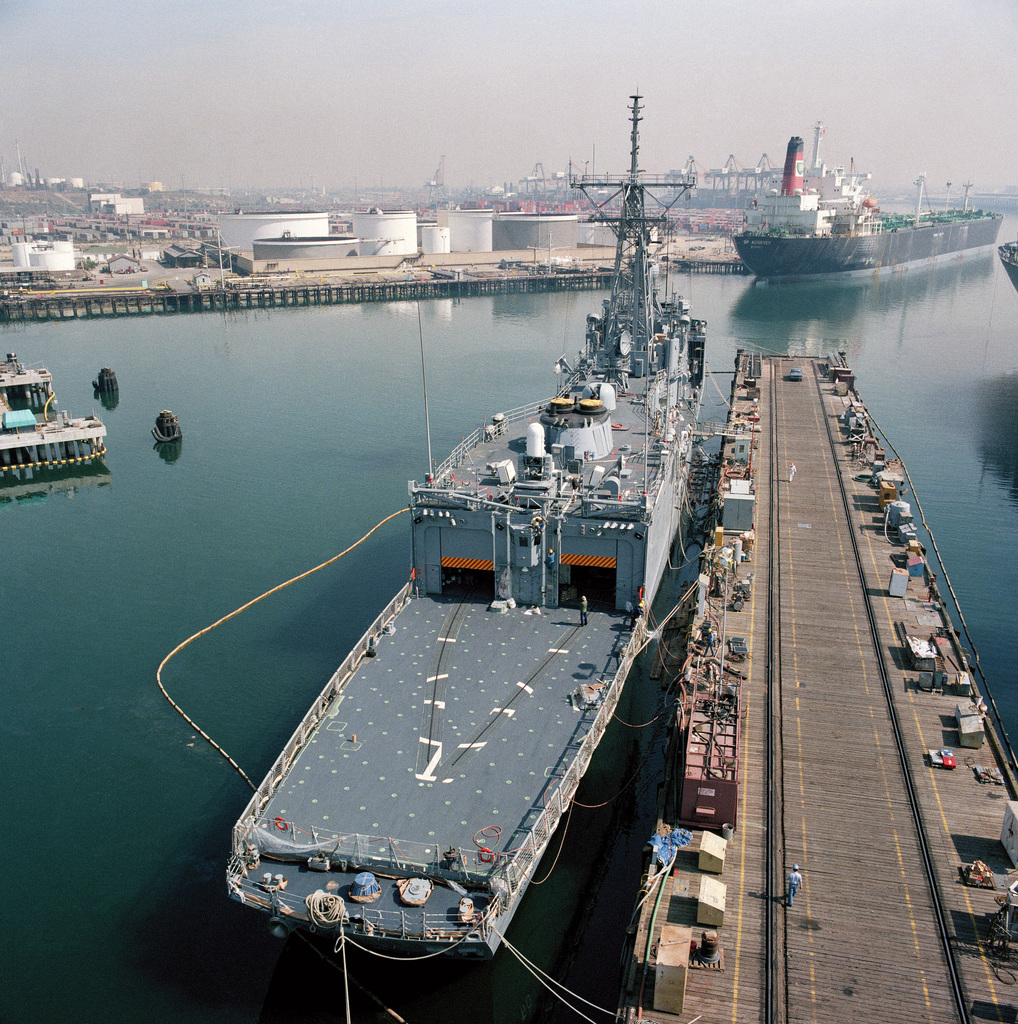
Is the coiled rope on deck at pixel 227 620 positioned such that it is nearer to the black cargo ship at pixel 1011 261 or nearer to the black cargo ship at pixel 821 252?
the black cargo ship at pixel 1011 261

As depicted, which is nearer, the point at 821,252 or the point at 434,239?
the point at 821,252

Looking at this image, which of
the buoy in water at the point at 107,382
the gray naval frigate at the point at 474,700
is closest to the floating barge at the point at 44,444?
the buoy in water at the point at 107,382

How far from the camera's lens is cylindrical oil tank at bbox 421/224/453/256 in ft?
575

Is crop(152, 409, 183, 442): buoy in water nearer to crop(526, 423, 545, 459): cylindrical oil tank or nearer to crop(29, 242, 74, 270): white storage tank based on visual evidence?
crop(526, 423, 545, 459): cylindrical oil tank

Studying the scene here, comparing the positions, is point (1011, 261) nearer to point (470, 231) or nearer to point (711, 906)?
point (711, 906)

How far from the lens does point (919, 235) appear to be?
168m

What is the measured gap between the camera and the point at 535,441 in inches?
1173

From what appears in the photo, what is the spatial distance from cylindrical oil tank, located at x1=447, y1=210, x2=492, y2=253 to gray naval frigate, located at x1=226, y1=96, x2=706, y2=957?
15683cm

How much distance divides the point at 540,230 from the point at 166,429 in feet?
439

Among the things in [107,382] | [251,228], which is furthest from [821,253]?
[107,382]

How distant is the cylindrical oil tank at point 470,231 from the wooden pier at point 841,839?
537ft

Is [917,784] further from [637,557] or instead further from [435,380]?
[435,380]

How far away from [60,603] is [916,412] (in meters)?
63.5

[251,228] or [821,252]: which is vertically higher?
[251,228]
